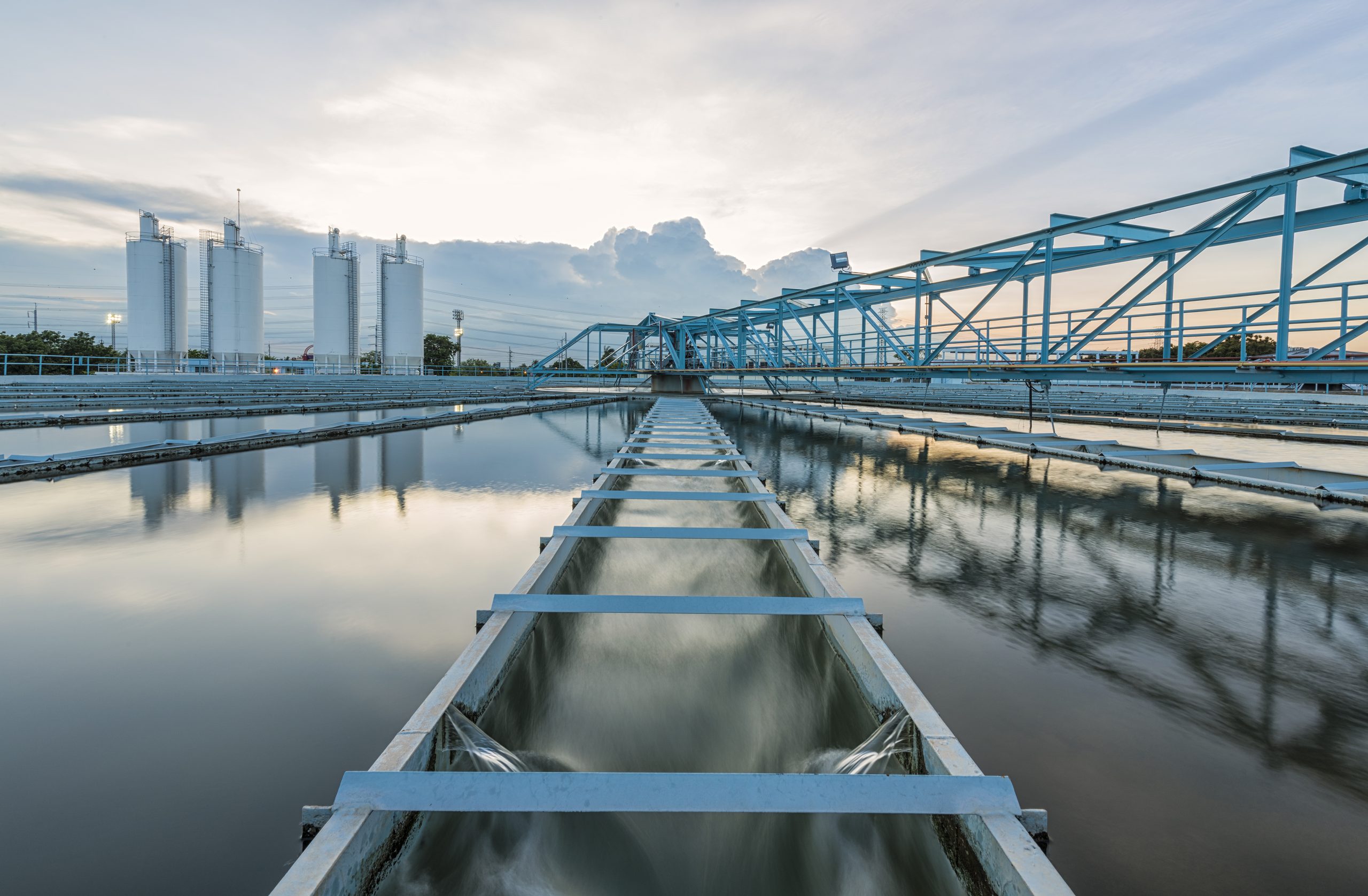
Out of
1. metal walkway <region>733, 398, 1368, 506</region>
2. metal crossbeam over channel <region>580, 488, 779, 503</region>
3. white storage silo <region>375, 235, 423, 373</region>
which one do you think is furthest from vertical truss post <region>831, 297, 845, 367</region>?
white storage silo <region>375, 235, 423, 373</region>

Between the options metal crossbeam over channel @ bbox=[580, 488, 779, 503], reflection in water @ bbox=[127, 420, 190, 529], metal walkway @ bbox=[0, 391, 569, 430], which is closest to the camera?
metal crossbeam over channel @ bbox=[580, 488, 779, 503]

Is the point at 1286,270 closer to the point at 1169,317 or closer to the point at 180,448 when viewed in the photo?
the point at 1169,317

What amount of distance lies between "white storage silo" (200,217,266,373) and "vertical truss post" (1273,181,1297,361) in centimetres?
4312

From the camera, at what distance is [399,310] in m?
41.3

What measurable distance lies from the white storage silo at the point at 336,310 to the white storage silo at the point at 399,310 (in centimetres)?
165

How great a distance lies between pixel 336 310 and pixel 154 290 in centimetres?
904

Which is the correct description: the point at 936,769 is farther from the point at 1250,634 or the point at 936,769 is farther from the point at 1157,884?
the point at 1250,634

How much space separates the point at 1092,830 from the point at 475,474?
728 cm

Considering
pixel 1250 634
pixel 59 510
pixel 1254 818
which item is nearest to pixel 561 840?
pixel 1254 818

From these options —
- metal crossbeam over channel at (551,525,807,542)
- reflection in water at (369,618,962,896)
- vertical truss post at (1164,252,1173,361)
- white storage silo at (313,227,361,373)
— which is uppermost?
white storage silo at (313,227,361,373)

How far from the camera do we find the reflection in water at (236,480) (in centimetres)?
577

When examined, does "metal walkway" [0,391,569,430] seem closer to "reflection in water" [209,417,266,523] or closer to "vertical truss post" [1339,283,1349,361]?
"reflection in water" [209,417,266,523]

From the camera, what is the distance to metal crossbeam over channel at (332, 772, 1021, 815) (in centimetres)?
146

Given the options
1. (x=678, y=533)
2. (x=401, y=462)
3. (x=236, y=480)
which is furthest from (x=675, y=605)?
(x=401, y=462)
